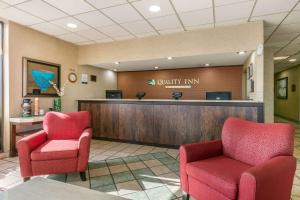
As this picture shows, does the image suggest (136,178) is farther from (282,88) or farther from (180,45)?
(282,88)

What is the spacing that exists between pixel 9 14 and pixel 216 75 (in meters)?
5.64

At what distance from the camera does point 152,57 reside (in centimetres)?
495

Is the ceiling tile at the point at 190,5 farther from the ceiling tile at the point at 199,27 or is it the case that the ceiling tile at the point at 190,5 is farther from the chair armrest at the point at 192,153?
the chair armrest at the point at 192,153

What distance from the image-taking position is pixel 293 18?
12.5 ft

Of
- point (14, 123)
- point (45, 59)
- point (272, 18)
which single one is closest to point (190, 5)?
point (272, 18)

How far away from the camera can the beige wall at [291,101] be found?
29.1ft

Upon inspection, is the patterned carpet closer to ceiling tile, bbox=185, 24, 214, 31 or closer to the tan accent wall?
ceiling tile, bbox=185, 24, 214, 31

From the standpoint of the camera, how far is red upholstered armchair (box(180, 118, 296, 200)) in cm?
155

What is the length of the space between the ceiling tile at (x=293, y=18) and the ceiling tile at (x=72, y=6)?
369 cm

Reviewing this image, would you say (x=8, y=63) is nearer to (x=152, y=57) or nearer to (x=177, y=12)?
(x=152, y=57)

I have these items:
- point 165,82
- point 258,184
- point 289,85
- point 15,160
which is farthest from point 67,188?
point 289,85

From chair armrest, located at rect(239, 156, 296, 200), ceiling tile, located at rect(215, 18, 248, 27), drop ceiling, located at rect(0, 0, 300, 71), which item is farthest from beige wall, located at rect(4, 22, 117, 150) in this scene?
chair armrest, located at rect(239, 156, 296, 200)

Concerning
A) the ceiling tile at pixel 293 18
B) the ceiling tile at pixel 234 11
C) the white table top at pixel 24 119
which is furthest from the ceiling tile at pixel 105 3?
the ceiling tile at pixel 293 18

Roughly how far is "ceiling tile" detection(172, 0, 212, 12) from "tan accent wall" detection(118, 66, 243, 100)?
11.0 ft
